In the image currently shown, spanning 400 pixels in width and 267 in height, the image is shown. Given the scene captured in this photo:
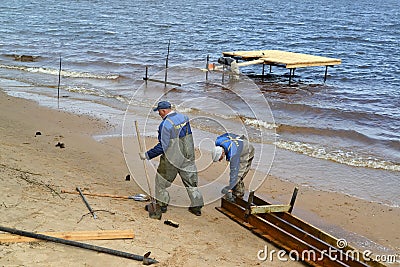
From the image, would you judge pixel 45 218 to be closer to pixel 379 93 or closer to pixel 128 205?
pixel 128 205

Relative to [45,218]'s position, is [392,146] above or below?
below

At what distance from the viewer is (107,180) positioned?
9977mm

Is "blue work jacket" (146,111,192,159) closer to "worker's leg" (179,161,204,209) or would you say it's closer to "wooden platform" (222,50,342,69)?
"worker's leg" (179,161,204,209)

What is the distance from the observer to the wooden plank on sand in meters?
6.70

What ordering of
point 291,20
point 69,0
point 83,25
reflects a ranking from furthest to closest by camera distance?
point 69,0 < point 291,20 < point 83,25

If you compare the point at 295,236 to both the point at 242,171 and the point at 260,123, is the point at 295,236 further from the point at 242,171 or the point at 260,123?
the point at 260,123

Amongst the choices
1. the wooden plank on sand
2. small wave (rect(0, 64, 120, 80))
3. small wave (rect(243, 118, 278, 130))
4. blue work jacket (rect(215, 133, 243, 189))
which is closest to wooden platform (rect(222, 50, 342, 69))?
small wave (rect(0, 64, 120, 80))

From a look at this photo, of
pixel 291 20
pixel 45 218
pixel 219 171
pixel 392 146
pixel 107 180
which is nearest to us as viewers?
pixel 45 218

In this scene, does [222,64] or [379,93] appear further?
[222,64]

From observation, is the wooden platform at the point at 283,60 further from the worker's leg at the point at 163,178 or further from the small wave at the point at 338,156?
the worker's leg at the point at 163,178

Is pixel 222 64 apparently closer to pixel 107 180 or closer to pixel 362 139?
pixel 362 139

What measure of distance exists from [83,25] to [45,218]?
136 feet

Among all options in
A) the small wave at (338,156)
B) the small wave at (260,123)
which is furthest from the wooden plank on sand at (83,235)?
the small wave at (260,123)

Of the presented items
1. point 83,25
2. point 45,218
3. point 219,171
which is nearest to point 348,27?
point 83,25
